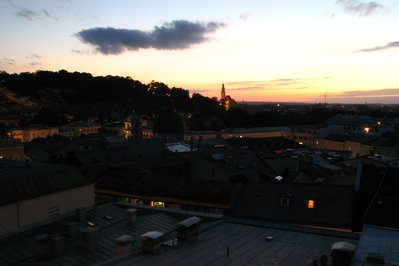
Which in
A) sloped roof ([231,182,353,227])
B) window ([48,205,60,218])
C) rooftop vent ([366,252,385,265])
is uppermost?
rooftop vent ([366,252,385,265])

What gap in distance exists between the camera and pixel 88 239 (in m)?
16.5

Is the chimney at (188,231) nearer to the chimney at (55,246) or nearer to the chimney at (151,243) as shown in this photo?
Result: the chimney at (151,243)

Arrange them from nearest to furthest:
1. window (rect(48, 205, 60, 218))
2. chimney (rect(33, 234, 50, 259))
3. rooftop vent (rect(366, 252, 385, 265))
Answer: rooftop vent (rect(366, 252, 385, 265))
chimney (rect(33, 234, 50, 259))
window (rect(48, 205, 60, 218))

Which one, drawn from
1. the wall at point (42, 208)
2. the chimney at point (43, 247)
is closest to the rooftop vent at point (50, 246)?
the chimney at point (43, 247)

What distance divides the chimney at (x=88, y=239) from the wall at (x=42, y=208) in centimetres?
498

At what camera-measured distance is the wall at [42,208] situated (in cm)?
1958

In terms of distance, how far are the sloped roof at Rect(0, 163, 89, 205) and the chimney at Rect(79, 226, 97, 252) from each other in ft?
17.2

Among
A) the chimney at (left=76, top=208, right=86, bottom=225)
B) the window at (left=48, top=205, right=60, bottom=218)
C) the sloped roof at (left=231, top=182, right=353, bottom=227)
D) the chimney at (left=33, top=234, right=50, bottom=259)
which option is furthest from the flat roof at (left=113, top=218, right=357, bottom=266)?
the sloped roof at (left=231, top=182, right=353, bottom=227)

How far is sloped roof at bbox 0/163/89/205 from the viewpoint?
20.0 metres

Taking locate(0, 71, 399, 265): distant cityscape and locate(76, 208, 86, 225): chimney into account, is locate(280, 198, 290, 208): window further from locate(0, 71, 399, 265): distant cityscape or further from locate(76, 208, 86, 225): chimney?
locate(76, 208, 86, 225): chimney

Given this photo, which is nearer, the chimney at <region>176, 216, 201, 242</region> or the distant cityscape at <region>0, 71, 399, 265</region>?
the distant cityscape at <region>0, 71, 399, 265</region>

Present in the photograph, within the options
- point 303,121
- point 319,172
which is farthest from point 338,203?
point 303,121

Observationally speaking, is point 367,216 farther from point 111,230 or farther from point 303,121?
point 303,121

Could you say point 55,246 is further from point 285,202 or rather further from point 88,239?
point 285,202
